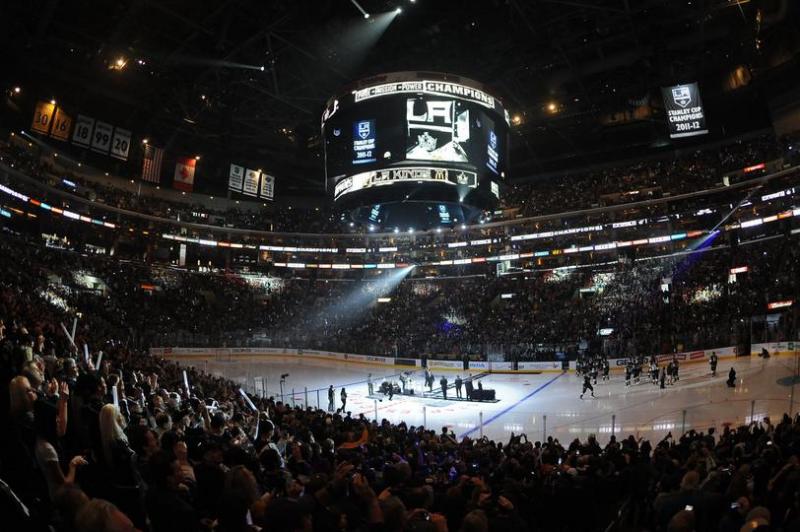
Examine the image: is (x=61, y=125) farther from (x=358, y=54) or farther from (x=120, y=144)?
(x=358, y=54)

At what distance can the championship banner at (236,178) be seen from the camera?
1212 inches

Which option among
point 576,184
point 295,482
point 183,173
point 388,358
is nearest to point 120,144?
point 183,173

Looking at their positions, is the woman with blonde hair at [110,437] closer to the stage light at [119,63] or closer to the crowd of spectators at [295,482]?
the crowd of spectators at [295,482]

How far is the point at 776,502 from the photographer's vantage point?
13.8 ft

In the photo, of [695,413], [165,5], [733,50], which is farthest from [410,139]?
[733,50]

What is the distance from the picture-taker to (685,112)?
1847cm

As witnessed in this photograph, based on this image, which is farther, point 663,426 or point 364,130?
point 663,426

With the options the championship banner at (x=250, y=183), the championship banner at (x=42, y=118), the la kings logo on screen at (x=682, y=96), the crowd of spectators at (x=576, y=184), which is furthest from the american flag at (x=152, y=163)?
the la kings logo on screen at (x=682, y=96)

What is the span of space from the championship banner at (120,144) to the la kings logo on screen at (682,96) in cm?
2390

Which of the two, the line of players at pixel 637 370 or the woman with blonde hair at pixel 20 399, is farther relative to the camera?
the line of players at pixel 637 370

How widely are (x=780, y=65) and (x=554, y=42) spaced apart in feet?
51.2

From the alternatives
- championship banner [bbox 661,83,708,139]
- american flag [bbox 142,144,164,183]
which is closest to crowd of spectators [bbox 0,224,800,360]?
american flag [bbox 142,144,164,183]

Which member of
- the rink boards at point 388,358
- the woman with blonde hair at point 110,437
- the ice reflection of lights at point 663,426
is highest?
the woman with blonde hair at point 110,437

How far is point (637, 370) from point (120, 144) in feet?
88.9
